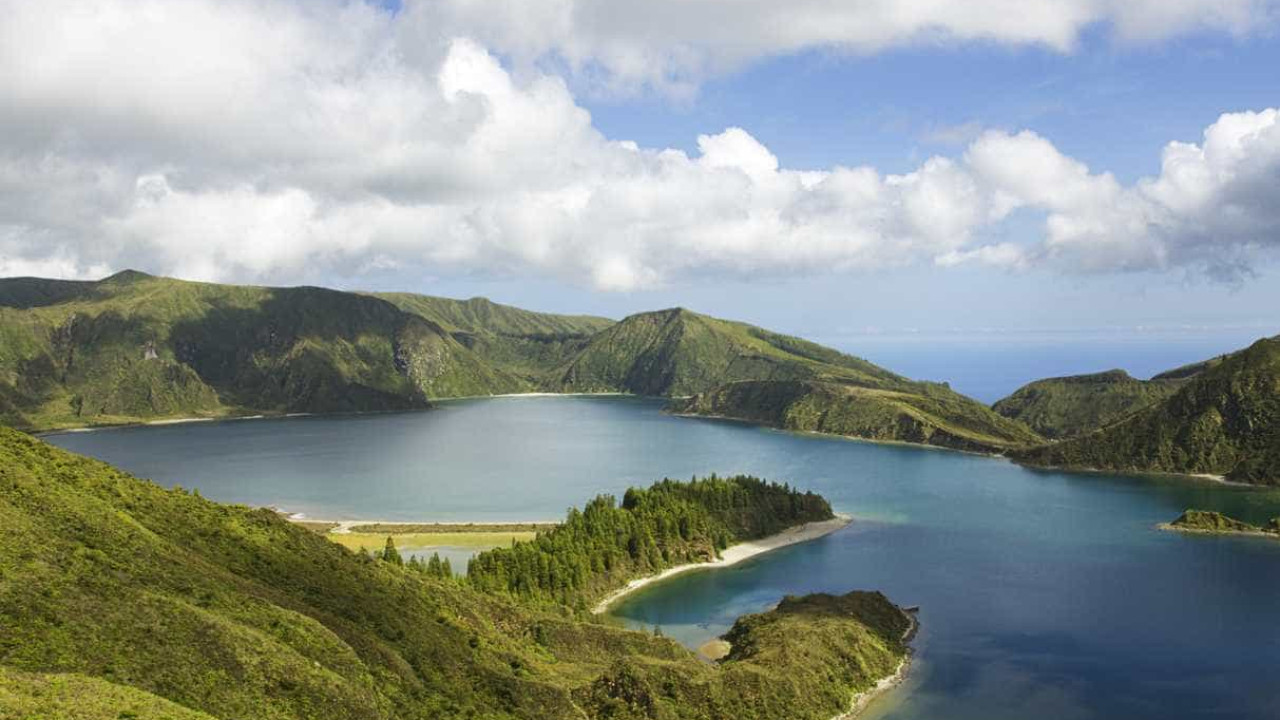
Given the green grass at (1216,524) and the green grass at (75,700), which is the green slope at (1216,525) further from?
the green grass at (75,700)

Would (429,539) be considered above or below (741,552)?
below

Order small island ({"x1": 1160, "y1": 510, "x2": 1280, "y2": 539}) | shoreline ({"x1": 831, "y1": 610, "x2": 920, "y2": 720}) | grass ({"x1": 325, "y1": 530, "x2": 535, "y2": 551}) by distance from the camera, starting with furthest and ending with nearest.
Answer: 1. small island ({"x1": 1160, "y1": 510, "x2": 1280, "y2": 539})
2. grass ({"x1": 325, "y1": 530, "x2": 535, "y2": 551})
3. shoreline ({"x1": 831, "y1": 610, "x2": 920, "y2": 720})

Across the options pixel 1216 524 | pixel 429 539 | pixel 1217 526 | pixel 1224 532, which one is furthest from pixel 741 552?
pixel 1216 524

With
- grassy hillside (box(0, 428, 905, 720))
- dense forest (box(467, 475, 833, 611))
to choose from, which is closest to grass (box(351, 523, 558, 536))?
dense forest (box(467, 475, 833, 611))

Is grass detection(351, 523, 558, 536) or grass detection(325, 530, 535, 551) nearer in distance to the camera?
grass detection(325, 530, 535, 551)

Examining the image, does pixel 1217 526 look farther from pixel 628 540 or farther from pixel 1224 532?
pixel 628 540

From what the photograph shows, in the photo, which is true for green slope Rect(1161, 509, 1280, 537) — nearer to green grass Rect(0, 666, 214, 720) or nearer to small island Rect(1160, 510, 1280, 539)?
small island Rect(1160, 510, 1280, 539)
